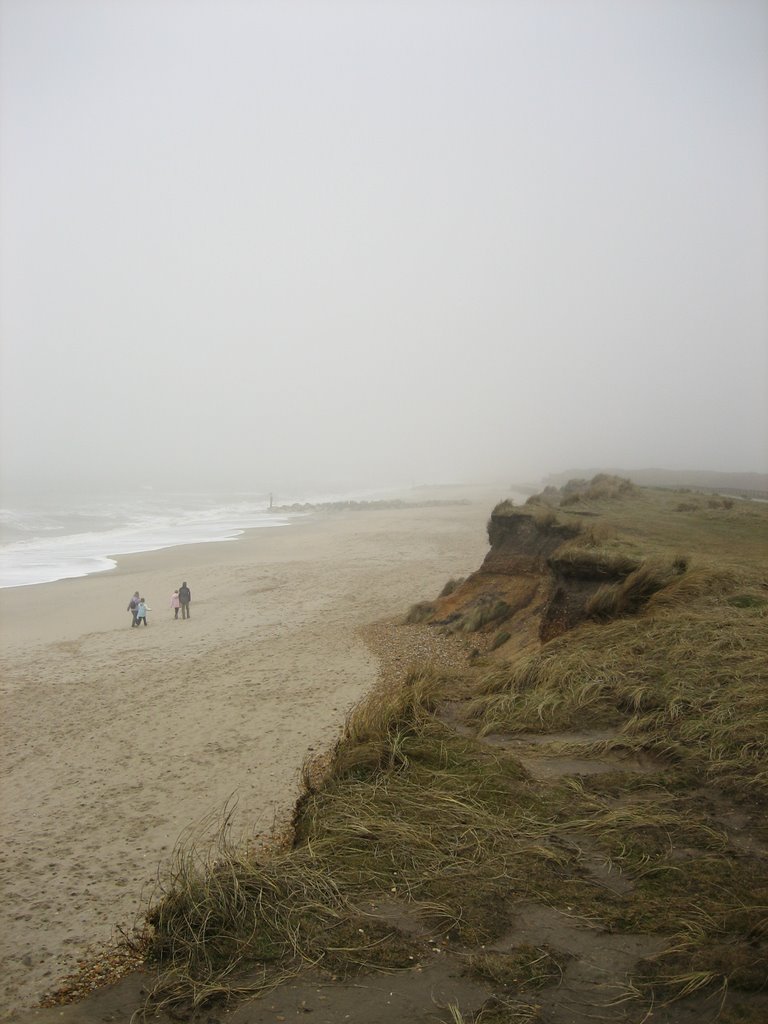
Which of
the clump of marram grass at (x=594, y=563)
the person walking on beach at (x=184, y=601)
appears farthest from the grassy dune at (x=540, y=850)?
the person walking on beach at (x=184, y=601)

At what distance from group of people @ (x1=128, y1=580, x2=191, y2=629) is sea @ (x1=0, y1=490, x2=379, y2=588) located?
8550 millimetres

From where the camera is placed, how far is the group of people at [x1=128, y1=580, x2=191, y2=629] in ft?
53.2

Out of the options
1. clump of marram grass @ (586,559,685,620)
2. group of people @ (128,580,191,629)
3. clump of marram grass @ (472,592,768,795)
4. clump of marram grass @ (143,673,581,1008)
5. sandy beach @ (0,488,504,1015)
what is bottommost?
sandy beach @ (0,488,504,1015)

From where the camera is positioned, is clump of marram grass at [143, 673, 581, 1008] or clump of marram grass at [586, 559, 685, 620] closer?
clump of marram grass at [143, 673, 581, 1008]

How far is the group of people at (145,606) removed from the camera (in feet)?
53.2

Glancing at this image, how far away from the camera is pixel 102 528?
4534 cm

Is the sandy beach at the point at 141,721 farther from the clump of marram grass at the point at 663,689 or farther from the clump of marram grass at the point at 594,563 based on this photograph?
the clump of marram grass at the point at 594,563

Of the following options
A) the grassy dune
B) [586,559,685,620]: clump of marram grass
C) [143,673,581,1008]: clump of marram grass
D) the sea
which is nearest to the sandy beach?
the grassy dune

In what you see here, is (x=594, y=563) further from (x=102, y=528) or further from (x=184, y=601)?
(x=102, y=528)

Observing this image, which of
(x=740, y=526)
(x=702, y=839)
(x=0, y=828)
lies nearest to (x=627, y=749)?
(x=702, y=839)

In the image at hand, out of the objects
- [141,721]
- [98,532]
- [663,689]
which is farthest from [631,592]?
[98,532]

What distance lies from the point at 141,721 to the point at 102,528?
3950 cm

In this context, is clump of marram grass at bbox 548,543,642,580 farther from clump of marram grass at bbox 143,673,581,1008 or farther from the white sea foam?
the white sea foam

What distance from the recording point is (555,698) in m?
6.75
